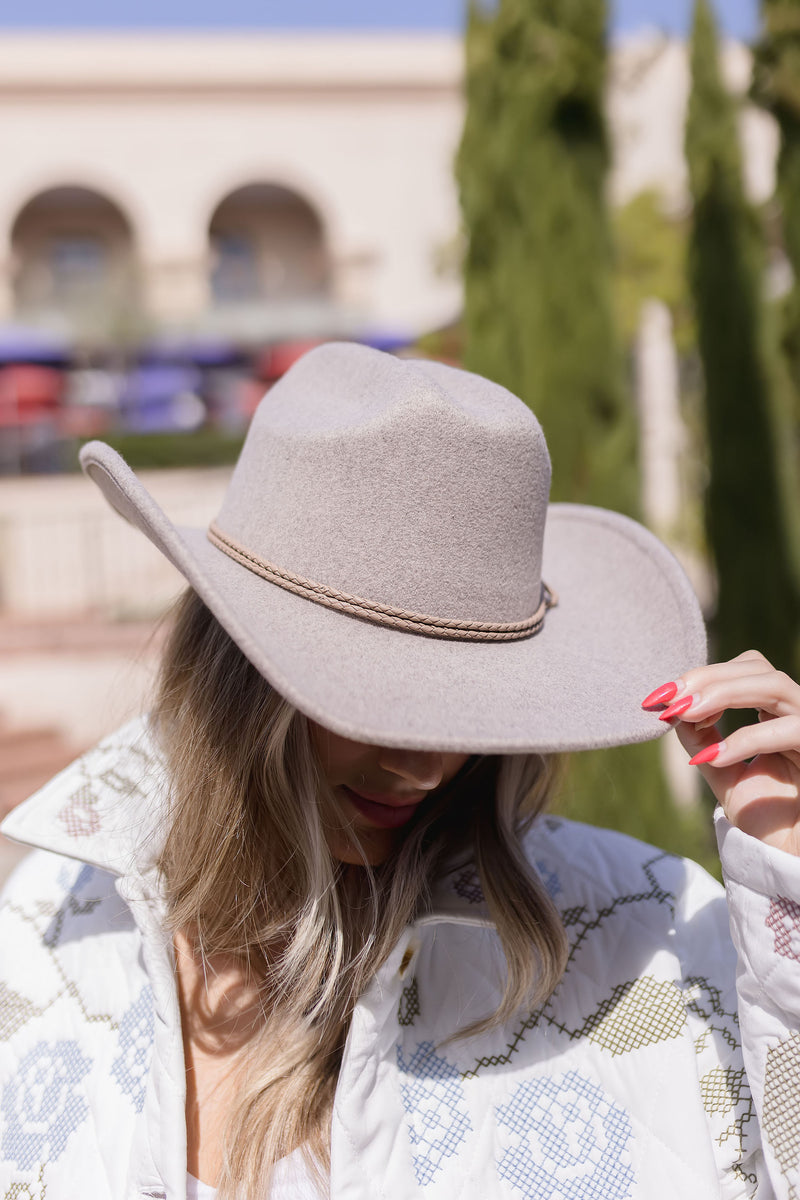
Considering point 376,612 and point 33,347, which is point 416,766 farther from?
point 33,347

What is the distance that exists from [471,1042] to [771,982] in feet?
1.46

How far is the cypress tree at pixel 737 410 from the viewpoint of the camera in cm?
514

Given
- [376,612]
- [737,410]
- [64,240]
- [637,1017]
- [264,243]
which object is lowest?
[264,243]

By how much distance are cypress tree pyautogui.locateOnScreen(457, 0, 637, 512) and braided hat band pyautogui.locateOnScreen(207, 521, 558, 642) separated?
2.77 metres

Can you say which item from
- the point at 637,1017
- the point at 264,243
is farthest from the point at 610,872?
the point at 264,243

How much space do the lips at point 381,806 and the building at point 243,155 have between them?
1981cm

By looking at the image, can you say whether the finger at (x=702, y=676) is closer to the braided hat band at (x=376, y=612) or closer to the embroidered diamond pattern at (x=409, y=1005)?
the braided hat band at (x=376, y=612)

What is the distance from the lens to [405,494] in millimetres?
1180

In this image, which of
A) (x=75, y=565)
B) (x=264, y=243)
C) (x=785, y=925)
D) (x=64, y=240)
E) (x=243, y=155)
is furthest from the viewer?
(x=264, y=243)

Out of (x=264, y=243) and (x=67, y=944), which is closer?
(x=67, y=944)

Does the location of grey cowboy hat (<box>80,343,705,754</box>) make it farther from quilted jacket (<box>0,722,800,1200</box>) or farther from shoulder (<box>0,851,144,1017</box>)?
shoulder (<box>0,851,144,1017</box>)

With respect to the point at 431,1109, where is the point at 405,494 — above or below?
above

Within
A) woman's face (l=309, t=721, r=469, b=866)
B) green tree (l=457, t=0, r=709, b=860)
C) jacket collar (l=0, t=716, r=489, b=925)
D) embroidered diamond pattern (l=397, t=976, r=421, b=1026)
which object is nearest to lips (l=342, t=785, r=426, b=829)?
woman's face (l=309, t=721, r=469, b=866)

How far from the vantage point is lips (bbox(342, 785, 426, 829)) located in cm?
138
